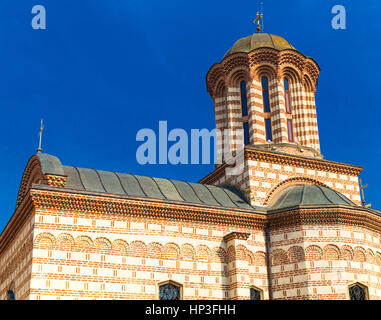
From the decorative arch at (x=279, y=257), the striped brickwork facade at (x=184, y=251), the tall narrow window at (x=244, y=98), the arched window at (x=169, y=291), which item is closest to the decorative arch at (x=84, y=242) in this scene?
the striped brickwork facade at (x=184, y=251)

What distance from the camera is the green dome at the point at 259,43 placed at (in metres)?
22.9

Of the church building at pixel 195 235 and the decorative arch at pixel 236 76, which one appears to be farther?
the decorative arch at pixel 236 76

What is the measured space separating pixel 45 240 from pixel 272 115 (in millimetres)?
10883

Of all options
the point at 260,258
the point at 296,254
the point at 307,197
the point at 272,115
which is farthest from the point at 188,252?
the point at 272,115

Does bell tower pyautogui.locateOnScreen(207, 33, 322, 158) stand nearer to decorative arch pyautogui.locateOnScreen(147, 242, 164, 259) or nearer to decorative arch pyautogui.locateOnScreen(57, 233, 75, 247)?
decorative arch pyautogui.locateOnScreen(147, 242, 164, 259)

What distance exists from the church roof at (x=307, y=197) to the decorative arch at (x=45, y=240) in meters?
7.71

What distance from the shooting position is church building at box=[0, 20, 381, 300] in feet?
50.9

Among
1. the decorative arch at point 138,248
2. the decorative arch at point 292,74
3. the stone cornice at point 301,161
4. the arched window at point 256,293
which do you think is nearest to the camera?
the decorative arch at point 138,248

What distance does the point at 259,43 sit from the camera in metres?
23.1

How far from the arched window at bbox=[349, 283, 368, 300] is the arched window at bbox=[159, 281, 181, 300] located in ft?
17.9

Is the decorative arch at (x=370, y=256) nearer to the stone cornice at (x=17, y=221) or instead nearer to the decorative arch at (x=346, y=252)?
the decorative arch at (x=346, y=252)

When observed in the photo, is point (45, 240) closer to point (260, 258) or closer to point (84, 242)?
point (84, 242)

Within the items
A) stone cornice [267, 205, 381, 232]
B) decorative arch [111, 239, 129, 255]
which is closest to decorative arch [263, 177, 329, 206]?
stone cornice [267, 205, 381, 232]
